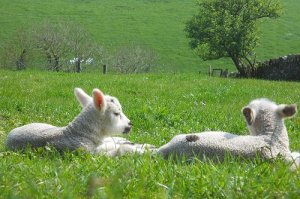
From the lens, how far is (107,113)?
8617mm

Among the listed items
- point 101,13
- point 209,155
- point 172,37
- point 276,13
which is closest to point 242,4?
point 276,13

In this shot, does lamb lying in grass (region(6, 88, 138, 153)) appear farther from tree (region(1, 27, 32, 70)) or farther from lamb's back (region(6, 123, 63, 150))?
tree (region(1, 27, 32, 70))

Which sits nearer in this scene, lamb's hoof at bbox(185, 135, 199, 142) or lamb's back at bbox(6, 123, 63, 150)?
lamb's hoof at bbox(185, 135, 199, 142)

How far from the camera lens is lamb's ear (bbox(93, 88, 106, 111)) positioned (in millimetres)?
8252

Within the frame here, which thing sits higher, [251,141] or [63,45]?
[251,141]

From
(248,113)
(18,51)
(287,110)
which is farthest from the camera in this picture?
(18,51)

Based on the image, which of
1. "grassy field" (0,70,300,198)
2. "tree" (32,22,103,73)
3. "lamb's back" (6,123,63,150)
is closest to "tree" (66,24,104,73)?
"tree" (32,22,103,73)

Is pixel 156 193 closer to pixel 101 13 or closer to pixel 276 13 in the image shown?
pixel 276 13

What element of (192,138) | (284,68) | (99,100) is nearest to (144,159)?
(192,138)

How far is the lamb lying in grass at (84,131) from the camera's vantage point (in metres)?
8.01

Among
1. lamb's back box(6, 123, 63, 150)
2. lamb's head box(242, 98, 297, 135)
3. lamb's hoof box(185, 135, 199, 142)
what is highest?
lamb's head box(242, 98, 297, 135)

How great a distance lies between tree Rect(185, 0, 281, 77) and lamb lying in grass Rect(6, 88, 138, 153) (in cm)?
4678

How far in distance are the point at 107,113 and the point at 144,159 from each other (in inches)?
107

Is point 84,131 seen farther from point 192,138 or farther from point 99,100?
point 192,138
